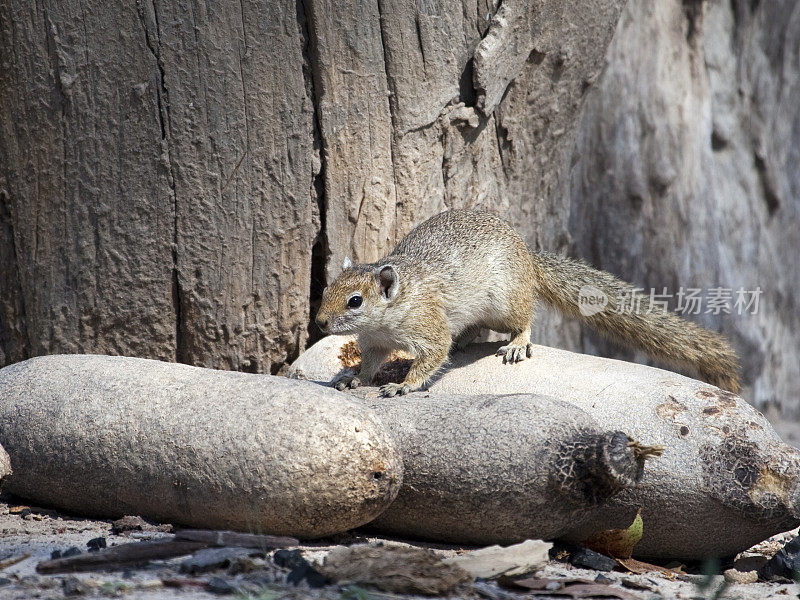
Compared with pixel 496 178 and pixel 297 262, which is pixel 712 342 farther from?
pixel 297 262

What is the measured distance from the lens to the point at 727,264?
23.4ft

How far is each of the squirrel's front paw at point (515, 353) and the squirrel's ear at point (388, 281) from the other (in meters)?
0.61

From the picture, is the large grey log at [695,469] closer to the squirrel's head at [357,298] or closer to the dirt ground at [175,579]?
the dirt ground at [175,579]

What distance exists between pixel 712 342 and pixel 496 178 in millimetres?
1437

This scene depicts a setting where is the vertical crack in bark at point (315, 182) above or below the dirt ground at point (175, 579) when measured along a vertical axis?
above

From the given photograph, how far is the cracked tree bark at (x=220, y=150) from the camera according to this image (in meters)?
4.02

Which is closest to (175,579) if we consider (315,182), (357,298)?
(357,298)

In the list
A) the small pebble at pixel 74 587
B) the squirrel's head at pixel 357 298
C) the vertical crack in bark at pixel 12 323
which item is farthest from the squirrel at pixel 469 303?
the small pebble at pixel 74 587

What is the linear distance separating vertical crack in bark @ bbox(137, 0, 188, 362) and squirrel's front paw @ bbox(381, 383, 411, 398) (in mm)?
1004

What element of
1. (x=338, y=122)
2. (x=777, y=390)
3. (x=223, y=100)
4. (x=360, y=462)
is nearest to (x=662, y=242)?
→ (x=777, y=390)

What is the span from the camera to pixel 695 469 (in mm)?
3398

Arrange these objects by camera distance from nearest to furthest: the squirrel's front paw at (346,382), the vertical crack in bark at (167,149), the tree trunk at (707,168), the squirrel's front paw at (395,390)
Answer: the vertical crack in bark at (167,149) → the squirrel's front paw at (395,390) → the squirrel's front paw at (346,382) → the tree trunk at (707,168)

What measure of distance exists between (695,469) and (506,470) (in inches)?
31.0

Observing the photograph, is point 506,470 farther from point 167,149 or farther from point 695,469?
point 167,149
